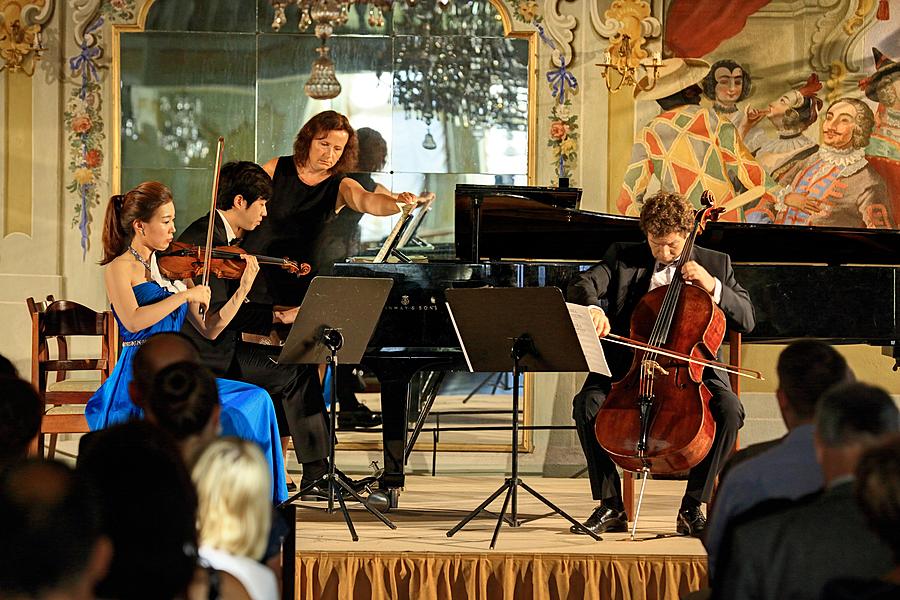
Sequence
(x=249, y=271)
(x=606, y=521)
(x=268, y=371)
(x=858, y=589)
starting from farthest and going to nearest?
(x=268, y=371)
(x=249, y=271)
(x=606, y=521)
(x=858, y=589)

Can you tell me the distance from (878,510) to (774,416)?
4422mm

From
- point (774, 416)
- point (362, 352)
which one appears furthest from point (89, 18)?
point (774, 416)

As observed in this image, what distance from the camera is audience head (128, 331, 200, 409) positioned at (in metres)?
2.66

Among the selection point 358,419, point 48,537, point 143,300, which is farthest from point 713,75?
point 48,537

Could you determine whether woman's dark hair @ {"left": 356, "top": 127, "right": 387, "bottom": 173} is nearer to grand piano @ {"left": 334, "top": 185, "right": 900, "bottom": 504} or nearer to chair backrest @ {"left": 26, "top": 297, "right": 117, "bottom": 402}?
grand piano @ {"left": 334, "top": 185, "right": 900, "bottom": 504}

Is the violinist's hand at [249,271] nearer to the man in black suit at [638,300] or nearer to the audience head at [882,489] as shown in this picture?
→ the man in black suit at [638,300]

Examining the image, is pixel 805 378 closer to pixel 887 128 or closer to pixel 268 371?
pixel 268 371

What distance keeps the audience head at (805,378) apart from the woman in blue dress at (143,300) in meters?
1.85

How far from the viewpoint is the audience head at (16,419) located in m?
2.34

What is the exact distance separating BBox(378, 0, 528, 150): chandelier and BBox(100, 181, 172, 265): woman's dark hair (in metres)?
2.25

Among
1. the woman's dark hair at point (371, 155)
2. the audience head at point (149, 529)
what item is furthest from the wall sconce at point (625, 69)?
the audience head at point (149, 529)

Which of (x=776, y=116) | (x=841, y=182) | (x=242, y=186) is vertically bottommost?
(x=242, y=186)

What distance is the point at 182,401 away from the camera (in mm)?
2436

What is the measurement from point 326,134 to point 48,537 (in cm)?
442
